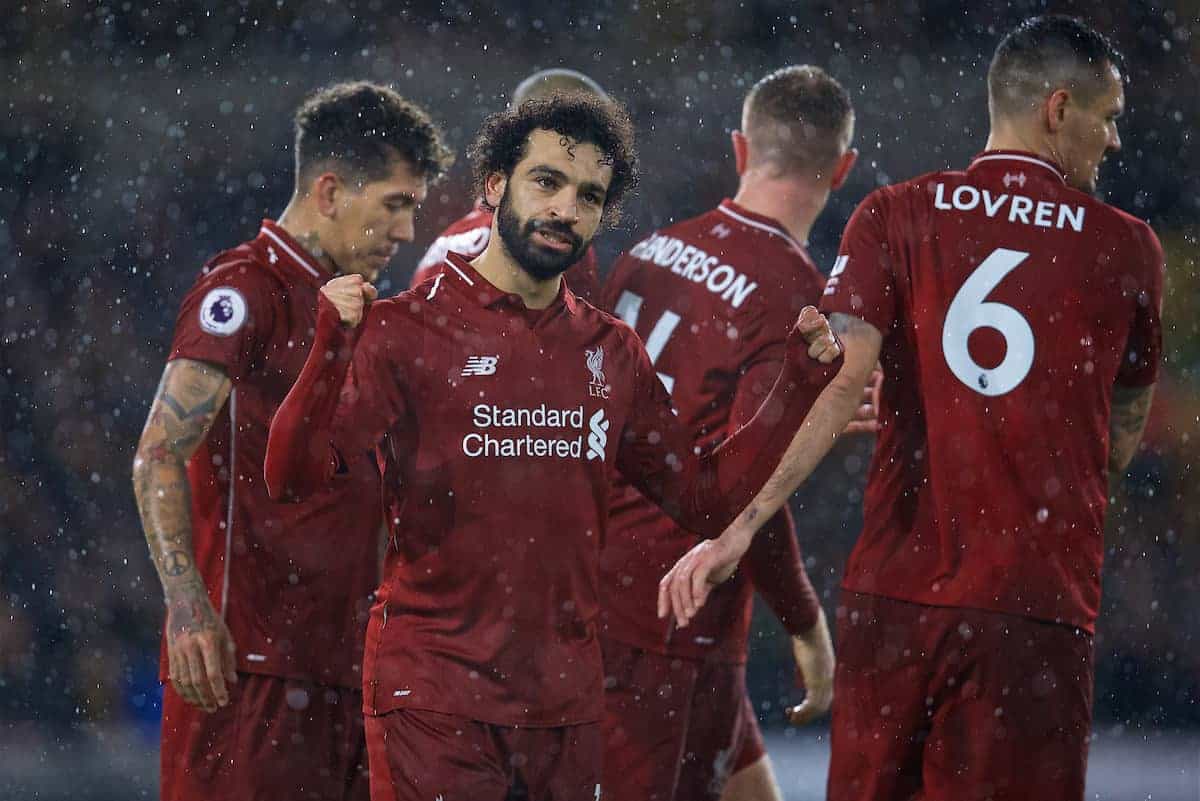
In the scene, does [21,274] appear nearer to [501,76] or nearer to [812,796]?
[501,76]

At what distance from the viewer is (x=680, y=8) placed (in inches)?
411

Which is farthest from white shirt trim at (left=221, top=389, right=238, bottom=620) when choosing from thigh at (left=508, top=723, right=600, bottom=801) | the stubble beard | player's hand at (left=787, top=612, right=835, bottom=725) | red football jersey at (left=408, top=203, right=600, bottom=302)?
player's hand at (left=787, top=612, right=835, bottom=725)

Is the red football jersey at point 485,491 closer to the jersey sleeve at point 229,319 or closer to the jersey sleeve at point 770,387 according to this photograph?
the jersey sleeve at point 229,319

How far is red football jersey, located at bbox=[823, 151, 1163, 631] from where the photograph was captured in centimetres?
323

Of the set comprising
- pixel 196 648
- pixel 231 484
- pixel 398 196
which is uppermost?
pixel 398 196

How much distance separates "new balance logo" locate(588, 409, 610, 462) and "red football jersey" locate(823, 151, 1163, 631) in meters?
0.71

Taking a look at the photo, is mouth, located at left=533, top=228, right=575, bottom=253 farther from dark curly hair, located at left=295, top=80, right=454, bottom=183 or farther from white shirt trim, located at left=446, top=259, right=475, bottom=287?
dark curly hair, located at left=295, top=80, right=454, bottom=183

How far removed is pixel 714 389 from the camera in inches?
154

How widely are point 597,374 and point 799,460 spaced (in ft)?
1.83

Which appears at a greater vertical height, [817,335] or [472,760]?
[817,335]

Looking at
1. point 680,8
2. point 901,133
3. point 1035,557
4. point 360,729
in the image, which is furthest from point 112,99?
point 1035,557

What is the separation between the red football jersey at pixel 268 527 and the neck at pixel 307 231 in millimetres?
191

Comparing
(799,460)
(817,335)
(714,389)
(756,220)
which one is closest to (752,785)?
Answer: (714,389)

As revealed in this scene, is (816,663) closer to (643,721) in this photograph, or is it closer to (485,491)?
(643,721)
